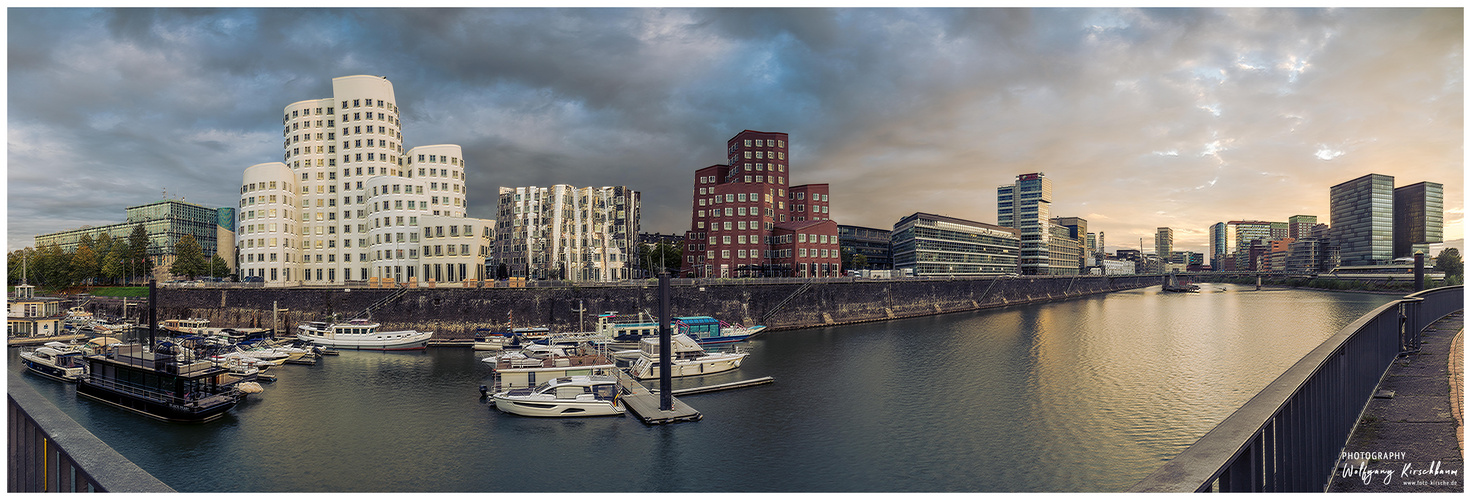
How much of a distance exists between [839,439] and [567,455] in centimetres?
1179

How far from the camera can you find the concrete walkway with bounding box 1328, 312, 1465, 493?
7.89 m

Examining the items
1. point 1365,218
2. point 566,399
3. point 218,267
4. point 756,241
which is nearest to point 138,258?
point 218,267

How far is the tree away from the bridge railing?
93.5 m

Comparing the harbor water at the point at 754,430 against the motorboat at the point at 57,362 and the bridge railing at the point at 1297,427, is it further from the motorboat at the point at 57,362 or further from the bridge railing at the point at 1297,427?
the bridge railing at the point at 1297,427

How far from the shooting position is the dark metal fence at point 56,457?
415cm

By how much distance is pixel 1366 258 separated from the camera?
4232 inches

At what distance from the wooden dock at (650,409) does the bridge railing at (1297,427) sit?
22993 mm

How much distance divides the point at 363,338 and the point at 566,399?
32415 mm

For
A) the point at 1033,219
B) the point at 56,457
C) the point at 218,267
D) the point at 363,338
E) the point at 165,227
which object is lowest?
the point at 363,338

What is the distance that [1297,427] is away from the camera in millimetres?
6684

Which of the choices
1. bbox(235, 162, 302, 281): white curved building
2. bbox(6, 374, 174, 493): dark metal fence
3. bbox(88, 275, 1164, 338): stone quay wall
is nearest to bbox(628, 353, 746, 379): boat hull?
bbox(88, 275, 1164, 338): stone quay wall

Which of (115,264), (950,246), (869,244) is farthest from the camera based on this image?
(869,244)

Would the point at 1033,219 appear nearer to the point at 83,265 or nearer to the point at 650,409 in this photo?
the point at 650,409

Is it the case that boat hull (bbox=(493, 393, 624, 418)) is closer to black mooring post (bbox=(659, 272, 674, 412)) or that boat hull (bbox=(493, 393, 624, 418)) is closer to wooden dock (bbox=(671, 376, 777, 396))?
black mooring post (bbox=(659, 272, 674, 412))
